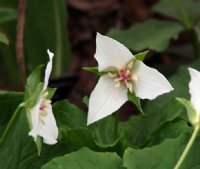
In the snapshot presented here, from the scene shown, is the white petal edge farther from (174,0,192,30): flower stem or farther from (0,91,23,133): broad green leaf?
(174,0,192,30): flower stem

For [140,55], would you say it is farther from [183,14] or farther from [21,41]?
[183,14]

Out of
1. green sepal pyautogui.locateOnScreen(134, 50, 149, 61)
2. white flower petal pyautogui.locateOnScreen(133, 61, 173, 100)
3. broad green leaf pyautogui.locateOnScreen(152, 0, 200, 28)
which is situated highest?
green sepal pyautogui.locateOnScreen(134, 50, 149, 61)

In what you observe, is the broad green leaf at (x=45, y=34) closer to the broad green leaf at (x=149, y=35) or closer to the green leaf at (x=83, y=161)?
the broad green leaf at (x=149, y=35)

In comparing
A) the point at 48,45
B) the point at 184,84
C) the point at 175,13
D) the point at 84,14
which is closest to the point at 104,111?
the point at 184,84

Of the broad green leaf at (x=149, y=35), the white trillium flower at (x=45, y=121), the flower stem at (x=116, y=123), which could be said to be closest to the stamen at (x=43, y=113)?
the white trillium flower at (x=45, y=121)

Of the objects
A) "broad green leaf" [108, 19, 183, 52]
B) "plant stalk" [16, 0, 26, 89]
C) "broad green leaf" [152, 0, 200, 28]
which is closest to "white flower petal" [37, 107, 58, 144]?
"plant stalk" [16, 0, 26, 89]

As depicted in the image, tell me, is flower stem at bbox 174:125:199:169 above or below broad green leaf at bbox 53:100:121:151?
above

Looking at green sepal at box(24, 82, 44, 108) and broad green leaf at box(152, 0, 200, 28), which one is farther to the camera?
broad green leaf at box(152, 0, 200, 28)

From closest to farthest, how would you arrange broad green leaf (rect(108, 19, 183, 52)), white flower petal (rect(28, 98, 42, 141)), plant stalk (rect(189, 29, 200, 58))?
white flower petal (rect(28, 98, 42, 141)) < broad green leaf (rect(108, 19, 183, 52)) < plant stalk (rect(189, 29, 200, 58))
